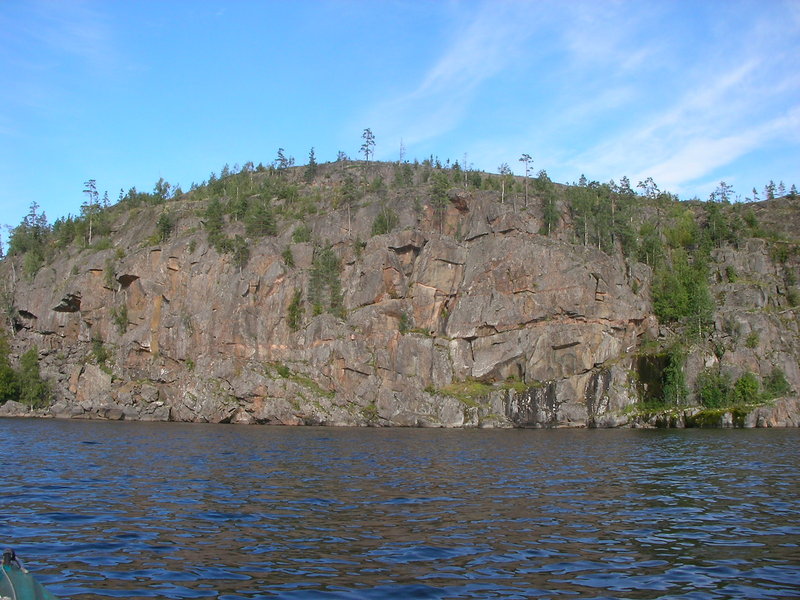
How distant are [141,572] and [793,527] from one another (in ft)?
65.7

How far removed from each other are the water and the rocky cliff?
6076 cm

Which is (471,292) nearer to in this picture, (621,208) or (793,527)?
(621,208)

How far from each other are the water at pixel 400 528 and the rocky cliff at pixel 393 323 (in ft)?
199

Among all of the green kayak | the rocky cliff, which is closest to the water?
the green kayak

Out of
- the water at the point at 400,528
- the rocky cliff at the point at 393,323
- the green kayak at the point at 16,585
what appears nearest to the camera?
the green kayak at the point at 16,585

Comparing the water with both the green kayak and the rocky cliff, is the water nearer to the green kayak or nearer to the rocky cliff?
the green kayak

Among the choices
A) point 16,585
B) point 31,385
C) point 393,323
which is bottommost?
point 16,585

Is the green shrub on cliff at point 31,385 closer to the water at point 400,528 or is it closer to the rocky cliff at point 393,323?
the rocky cliff at point 393,323

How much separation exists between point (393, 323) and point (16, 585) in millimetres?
101529

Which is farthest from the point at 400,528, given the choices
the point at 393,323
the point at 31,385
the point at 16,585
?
the point at 31,385

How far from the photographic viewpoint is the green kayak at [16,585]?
32.3 feet

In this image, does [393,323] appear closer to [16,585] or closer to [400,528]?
[400,528]

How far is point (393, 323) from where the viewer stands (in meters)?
112

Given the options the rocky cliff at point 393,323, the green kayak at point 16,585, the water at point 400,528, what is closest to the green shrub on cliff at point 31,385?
the rocky cliff at point 393,323
